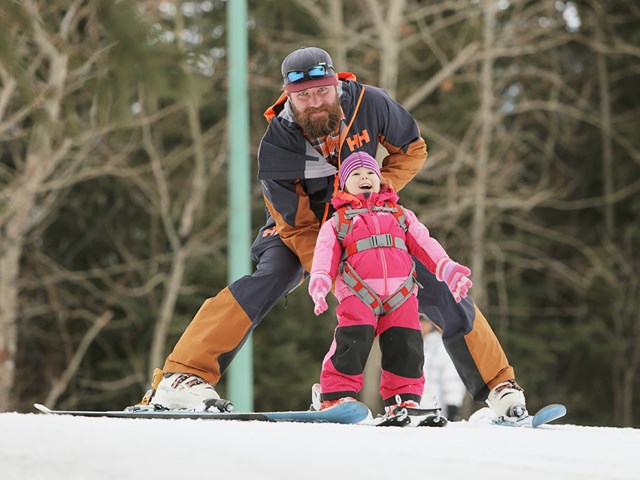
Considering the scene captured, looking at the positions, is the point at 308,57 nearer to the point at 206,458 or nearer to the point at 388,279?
the point at 388,279

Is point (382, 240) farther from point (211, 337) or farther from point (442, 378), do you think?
point (442, 378)

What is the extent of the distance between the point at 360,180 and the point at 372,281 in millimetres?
417

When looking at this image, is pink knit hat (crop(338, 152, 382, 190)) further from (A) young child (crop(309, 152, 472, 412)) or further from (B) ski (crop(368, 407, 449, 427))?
(B) ski (crop(368, 407, 449, 427))

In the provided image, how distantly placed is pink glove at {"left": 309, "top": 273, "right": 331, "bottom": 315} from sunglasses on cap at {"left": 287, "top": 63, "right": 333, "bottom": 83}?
2.69 feet

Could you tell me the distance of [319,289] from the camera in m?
3.79

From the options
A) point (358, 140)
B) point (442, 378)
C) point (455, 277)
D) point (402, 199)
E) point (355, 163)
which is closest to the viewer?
point (455, 277)

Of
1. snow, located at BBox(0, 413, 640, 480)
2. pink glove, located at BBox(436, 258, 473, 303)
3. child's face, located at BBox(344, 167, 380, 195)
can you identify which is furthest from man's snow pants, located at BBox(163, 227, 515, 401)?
snow, located at BBox(0, 413, 640, 480)

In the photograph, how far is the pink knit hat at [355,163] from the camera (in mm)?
4078

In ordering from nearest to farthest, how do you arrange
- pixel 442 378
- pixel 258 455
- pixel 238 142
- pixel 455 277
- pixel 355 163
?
pixel 258 455 → pixel 455 277 → pixel 355 163 → pixel 442 378 → pixel 238 142

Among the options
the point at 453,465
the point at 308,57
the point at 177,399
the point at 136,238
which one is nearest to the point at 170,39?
the point at 453,465

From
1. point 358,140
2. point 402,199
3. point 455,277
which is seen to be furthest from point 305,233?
point 402,199

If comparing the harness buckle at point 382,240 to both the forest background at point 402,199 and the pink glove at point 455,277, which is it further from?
the forest background at point 402,199

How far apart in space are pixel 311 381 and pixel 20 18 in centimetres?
1556

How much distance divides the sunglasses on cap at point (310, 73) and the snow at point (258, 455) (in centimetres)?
162
